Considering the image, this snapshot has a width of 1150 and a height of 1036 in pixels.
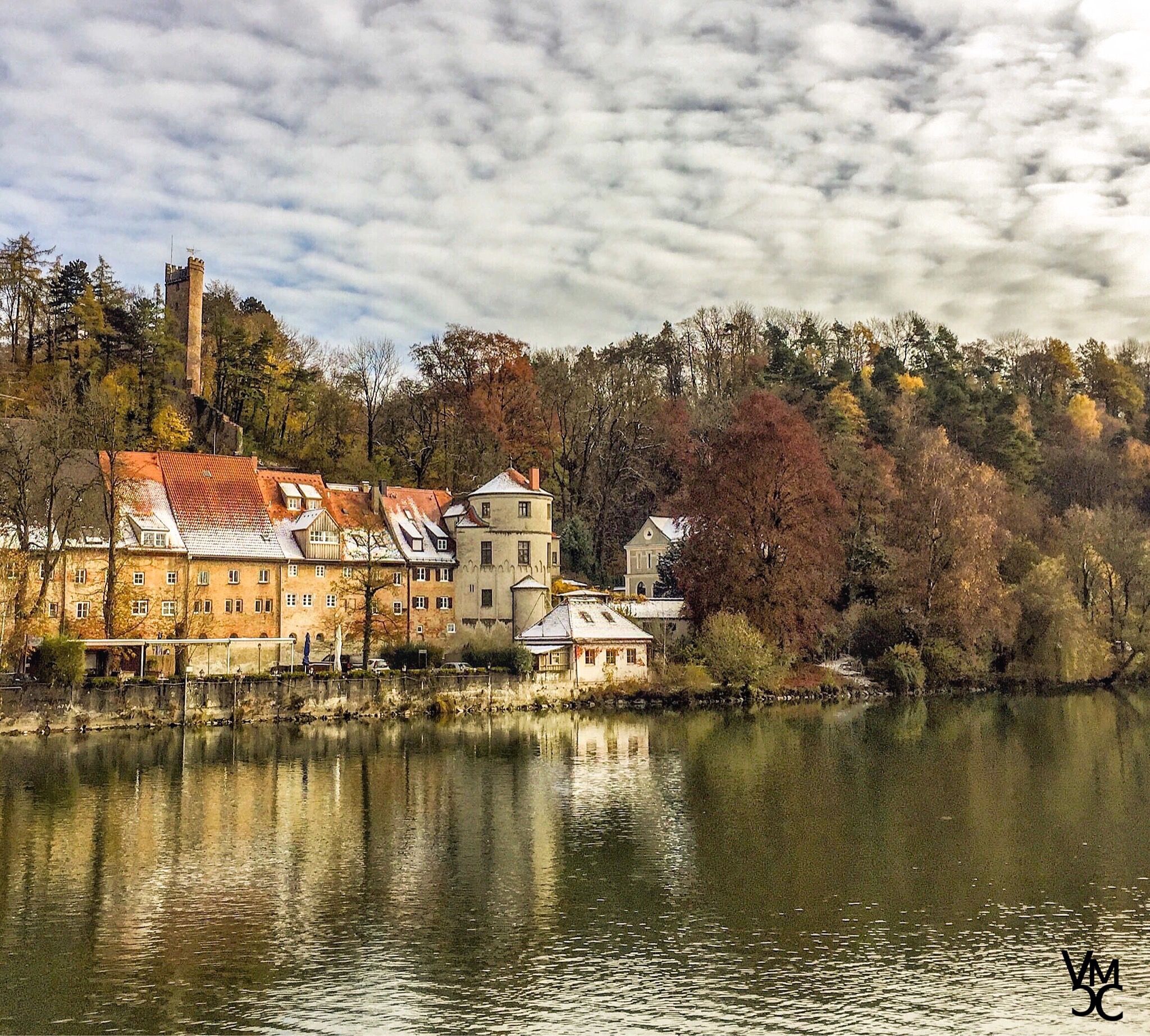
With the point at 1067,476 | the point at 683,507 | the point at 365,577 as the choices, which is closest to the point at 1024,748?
the point at 683,507

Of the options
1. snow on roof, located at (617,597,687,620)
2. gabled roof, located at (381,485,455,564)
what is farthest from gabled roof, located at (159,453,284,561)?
snow on roof, located at (617,597,687,620)

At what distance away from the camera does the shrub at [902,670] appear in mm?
57031

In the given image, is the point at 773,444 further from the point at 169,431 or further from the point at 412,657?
the point at 169,431

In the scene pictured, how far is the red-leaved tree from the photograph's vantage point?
54.5m

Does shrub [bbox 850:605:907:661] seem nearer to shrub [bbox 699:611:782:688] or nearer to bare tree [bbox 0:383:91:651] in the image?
shrub [bbox 699:611:782:688]

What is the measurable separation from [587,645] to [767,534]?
423 inches

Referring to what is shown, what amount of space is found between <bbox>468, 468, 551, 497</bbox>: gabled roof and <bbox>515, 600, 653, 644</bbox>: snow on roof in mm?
7342

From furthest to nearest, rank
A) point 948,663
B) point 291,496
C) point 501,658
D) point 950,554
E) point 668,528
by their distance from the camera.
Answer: point 668,528
point 950,554
point 948,663
point 291,496
point 501,658

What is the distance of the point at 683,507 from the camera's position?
191 ft

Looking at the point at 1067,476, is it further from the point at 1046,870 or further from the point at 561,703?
the point at 1046,870

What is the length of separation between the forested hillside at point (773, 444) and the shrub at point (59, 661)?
59.0 ft

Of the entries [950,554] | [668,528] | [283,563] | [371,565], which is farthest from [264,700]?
[950,554]

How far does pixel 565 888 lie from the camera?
20.4 metres

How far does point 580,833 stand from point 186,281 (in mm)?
59500
